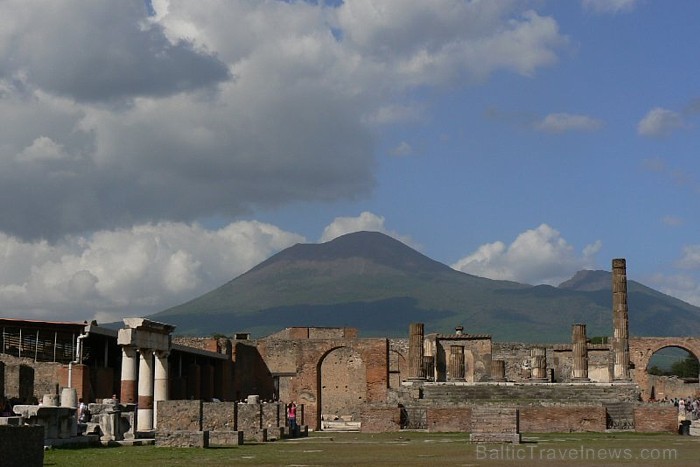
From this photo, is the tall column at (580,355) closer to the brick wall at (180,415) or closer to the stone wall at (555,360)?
the stone wall at (555,360)

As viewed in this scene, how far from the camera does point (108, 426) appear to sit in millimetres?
26516

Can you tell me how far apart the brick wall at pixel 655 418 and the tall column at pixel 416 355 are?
1409 centimetres

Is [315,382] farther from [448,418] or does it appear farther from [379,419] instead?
[448,418]

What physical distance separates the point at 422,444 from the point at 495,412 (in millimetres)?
1886

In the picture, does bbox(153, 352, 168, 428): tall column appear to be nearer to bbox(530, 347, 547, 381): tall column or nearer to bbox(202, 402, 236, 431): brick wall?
bbox(202, 402, 236, 431): brick wall

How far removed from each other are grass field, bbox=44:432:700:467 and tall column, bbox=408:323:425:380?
23.7 metres

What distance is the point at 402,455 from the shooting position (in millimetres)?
21172

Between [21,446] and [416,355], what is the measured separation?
4058cm

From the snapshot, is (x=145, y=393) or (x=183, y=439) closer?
(x=183, y=439)

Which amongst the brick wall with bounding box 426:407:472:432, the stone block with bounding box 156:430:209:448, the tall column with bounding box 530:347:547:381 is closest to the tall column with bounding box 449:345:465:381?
the tall column with bounding box 530:347:547:381

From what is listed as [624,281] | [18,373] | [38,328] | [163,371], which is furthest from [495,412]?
[624,281]

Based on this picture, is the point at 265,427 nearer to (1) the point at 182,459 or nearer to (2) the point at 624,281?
(1) the point at 182,459

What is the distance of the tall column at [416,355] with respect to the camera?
50.4 m

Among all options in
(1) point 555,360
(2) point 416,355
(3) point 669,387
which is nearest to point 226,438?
(2) point 416,355
